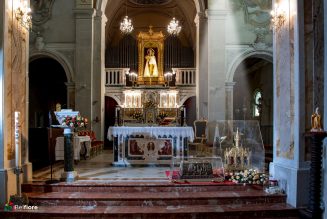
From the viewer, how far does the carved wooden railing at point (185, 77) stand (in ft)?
63.3

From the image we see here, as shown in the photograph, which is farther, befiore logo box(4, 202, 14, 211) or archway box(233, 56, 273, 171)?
archway box(233, 56, 273, 171)

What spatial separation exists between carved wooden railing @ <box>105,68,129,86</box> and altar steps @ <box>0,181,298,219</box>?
1148 cm

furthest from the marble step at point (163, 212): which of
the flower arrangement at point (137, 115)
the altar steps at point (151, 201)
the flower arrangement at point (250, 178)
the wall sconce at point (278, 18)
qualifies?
the flower arrangement at point (137, 115)

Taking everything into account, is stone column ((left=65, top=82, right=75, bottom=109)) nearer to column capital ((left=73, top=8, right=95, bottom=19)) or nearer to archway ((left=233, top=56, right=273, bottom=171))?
column capital ((left=73, top=8, right=95, bottom=19))

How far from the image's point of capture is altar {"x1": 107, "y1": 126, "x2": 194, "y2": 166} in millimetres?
10820

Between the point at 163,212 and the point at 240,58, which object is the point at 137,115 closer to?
the point at 240,58

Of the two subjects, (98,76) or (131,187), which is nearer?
(131,187)

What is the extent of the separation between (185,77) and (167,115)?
243cm

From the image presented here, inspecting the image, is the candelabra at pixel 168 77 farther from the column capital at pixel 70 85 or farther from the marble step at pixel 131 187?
the marble step at pixel 131 187

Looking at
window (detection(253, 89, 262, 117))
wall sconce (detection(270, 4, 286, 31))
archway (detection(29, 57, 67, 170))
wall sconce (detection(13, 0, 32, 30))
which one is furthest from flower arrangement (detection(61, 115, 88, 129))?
window (detection(253, 89, 262, 117))

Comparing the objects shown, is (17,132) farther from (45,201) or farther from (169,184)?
(169,184)

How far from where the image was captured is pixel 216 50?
635 inches

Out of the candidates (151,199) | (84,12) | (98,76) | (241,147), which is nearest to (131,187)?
(151,199)

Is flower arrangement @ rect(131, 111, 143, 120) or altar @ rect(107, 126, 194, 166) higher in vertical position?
flower arrangement @ rect(131, 111, 143, 120)
